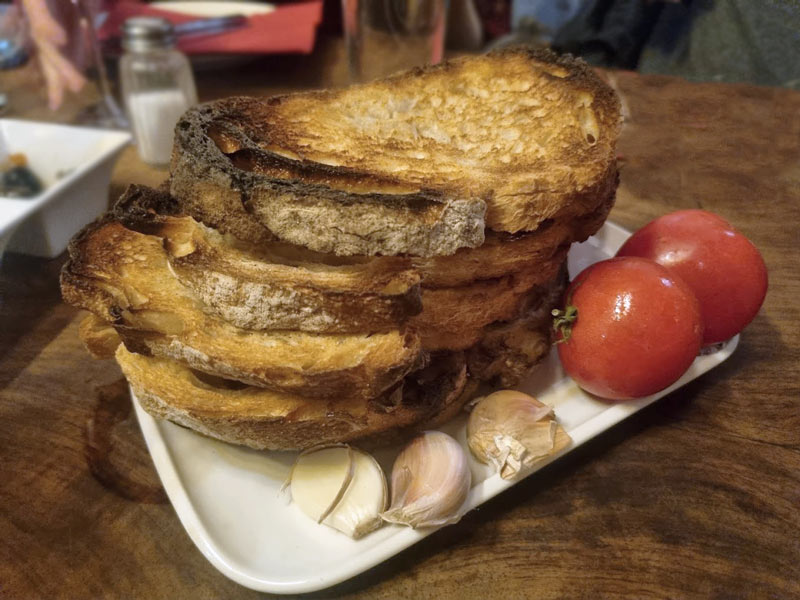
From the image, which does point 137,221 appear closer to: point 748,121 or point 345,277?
point 345,277

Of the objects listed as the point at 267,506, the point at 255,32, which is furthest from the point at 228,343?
the point at 255,32

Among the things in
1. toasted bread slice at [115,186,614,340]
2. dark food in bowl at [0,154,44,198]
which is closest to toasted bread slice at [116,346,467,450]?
toasted bread slice at [115,186,614,340]

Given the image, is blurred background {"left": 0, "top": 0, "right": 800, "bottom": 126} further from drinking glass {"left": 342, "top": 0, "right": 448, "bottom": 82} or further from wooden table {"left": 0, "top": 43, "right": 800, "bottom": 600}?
wooden table {"left": 0, "top": 43, "right": 800, "bottom": 600}

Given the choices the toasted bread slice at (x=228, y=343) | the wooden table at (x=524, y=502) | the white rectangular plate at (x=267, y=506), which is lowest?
the wooden table at (x=524, y=502)

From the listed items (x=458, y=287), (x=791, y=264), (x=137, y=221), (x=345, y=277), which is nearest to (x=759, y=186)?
(x=791, y=264)

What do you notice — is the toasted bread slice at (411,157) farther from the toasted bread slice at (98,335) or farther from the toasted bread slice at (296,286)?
the toasted bread slice at (98,335)

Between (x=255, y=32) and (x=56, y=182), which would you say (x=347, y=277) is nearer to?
(x=56, y=182)

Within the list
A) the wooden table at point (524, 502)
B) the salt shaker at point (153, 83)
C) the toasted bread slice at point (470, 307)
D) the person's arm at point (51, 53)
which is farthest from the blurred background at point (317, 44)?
the toasted bread slice at point (470, 307)

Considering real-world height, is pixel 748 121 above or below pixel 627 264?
below
